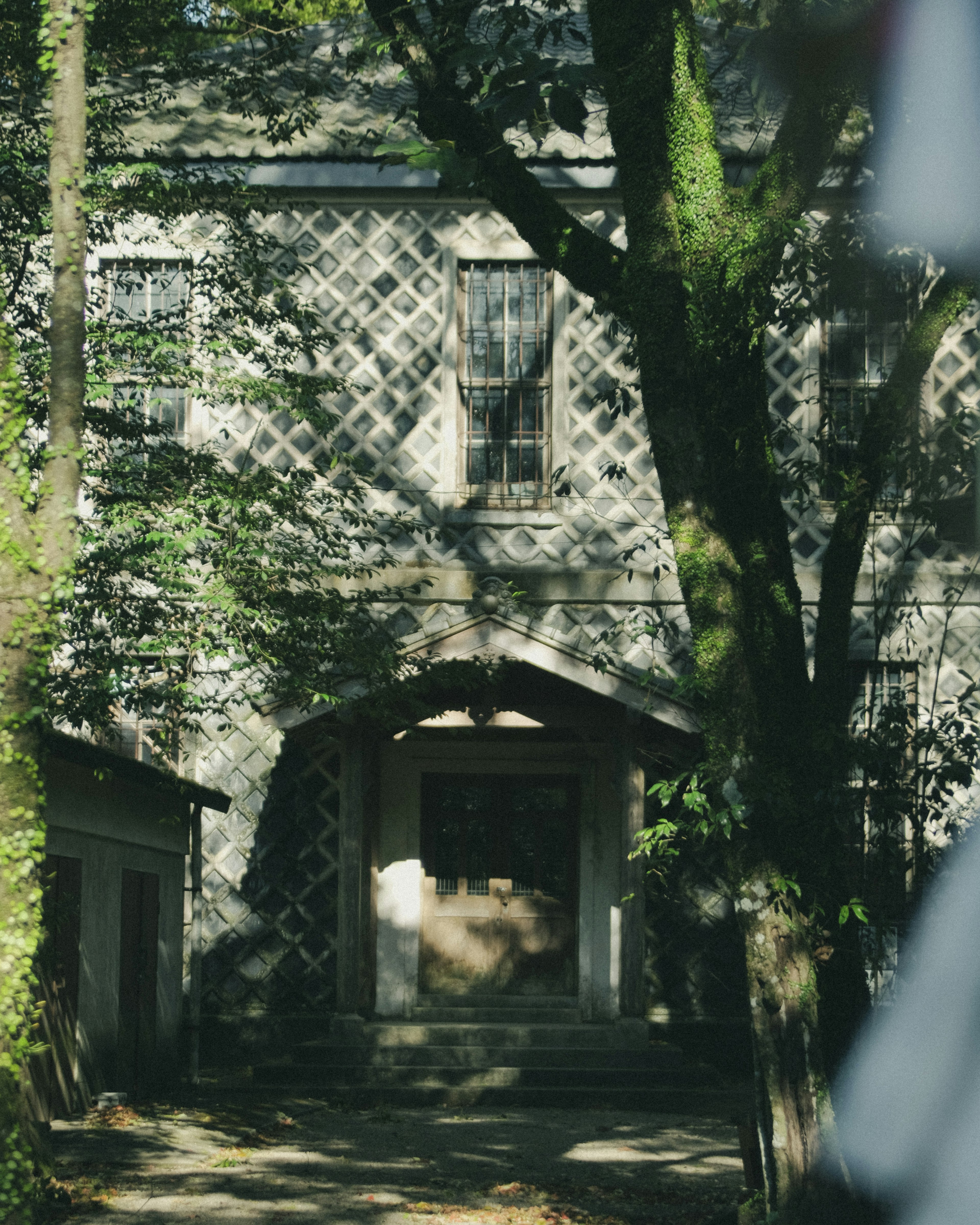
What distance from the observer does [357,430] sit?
11.7 m

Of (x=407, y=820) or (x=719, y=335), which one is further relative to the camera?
(x=407, y=820)

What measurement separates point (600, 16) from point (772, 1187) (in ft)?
15.5

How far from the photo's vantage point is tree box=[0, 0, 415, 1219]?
4.75 metres

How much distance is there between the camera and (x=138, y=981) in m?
9.77

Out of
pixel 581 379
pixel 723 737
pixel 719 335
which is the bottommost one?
pixel 723 737

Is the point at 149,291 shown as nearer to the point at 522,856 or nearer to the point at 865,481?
the point at 522,856

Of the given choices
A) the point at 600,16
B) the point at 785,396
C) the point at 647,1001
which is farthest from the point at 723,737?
the point at 785,396

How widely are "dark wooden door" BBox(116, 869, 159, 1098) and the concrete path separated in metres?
0.56

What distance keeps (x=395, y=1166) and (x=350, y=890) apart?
3.17 meters

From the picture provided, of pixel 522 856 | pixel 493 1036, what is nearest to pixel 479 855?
pixel 522 856

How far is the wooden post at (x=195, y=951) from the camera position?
10.2m

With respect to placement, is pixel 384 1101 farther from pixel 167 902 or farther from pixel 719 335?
pixel 719 335

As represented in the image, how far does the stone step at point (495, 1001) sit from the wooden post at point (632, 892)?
3.09 feet

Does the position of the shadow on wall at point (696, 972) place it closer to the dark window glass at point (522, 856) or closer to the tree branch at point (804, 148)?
the dark window glass at point (522, 856)
